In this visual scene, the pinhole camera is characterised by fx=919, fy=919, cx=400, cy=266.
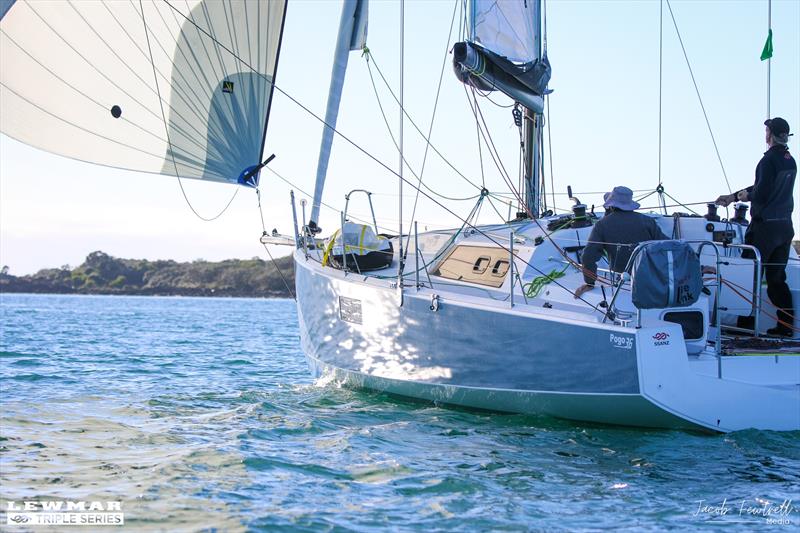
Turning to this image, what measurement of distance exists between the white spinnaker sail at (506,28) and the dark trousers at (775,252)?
3.16 meters

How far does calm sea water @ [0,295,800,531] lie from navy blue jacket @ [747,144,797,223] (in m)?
1.90

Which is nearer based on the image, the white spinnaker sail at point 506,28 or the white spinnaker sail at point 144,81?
the white spinnaker sail at point 144,81

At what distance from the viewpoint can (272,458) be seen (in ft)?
19.8

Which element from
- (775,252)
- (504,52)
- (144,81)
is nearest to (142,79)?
(144,81)

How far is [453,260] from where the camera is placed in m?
8.76

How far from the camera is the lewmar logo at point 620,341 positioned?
245 inches

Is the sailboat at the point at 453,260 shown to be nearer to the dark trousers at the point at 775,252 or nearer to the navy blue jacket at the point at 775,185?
the dark trousers at the point at 775,252

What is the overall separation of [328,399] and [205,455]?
2.74m

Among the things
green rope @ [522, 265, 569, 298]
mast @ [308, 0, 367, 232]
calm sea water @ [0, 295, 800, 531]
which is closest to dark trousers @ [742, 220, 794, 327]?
calm sea water @ [0, 295, 800, 531]

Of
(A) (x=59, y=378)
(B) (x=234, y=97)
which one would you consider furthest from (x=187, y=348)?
(B) (x=234, y=97)

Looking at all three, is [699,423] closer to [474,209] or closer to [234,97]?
[474,209]

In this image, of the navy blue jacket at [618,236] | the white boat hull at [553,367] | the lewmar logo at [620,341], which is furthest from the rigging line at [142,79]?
the lewmar logo at [620,341]

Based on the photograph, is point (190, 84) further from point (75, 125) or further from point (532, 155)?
point (532, 155)

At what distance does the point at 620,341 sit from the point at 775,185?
2.26 meters
